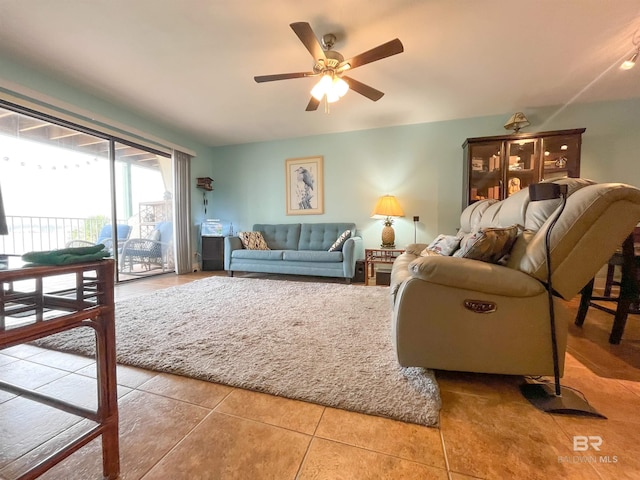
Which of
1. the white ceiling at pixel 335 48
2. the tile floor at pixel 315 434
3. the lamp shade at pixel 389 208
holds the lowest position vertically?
the tile floor at pixel 315 434

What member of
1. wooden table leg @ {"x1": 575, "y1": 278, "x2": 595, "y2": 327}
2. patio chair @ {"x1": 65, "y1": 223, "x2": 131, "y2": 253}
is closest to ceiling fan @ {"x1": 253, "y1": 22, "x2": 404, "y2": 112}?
wooden table leg @ {"x1": 575, "y1": 278, "x2": 595, "y2": 327}

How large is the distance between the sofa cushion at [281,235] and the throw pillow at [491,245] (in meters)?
3.10

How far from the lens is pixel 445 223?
3.78 metres

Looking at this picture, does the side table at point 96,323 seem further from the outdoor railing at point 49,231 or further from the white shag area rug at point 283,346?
the outdoor railing at point 49,231

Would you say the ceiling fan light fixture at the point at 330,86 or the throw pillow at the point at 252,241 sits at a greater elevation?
the ceiling fan light fixture at the point at 330,86

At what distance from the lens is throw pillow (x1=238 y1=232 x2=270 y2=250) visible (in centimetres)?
402

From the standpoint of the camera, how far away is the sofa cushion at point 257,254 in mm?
3678

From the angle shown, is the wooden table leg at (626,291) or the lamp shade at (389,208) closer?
the wooden table leg at (626,291)

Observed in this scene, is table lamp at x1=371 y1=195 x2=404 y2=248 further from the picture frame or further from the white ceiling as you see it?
the white ceiling

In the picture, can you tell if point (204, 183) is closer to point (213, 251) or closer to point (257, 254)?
point (213, 251)

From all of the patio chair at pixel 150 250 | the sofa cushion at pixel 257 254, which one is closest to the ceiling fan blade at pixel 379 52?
the sofa cushion at pixel 257 254

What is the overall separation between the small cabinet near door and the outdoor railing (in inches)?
55.1

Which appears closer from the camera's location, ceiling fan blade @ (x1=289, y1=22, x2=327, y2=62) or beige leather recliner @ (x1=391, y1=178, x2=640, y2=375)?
beige leather recliner @ (x1=391, y1=178, x2=640, y2=375)

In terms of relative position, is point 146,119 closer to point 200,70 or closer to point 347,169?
point 200,70
